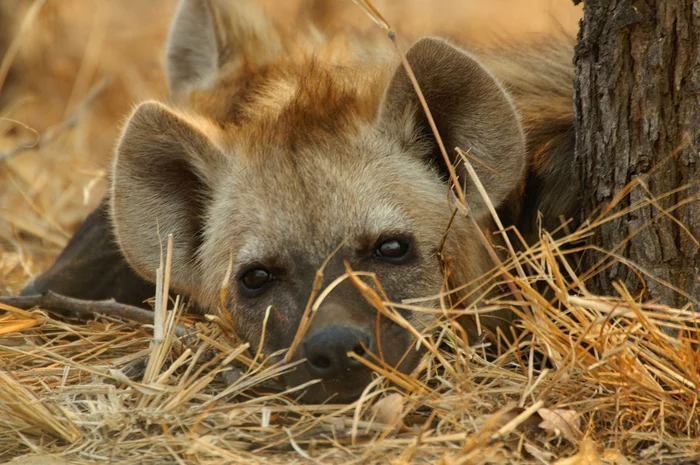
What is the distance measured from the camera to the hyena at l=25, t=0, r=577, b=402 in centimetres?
230

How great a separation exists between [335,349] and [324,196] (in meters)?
0.47

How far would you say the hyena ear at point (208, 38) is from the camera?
11.6 feet

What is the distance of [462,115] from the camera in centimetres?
246

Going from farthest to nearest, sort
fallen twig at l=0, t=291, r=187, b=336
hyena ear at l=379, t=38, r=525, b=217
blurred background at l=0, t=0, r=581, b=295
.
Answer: blurred background at l=0, t=0, r=581, b=295 < fallen twig at l=0, t=291, r=187, b=336 < hyena ear at l=379, t=38, r=525, b=217

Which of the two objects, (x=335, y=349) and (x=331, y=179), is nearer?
(x=335, y=349)

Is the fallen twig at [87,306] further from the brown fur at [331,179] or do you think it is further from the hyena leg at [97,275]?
the hyena leg at [97,275]

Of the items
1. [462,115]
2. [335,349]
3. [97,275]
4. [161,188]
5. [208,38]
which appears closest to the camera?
[335,349]

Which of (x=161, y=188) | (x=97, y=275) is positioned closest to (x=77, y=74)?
(x=97, y=275)

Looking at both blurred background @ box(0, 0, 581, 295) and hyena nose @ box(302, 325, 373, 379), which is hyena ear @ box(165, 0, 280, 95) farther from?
hyena nose @ box(302, 325, 373, 379)

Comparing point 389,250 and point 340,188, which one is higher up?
point 340,188

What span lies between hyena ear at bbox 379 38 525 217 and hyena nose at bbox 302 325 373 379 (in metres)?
0.60

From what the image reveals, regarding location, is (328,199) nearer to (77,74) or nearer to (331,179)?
(331,179)

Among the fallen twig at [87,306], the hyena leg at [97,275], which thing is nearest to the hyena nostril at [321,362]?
the fallen twig at [87,306]

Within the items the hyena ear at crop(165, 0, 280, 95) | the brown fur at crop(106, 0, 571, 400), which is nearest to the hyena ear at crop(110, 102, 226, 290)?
the brown fur at crop(106, 0, 571, 400)
